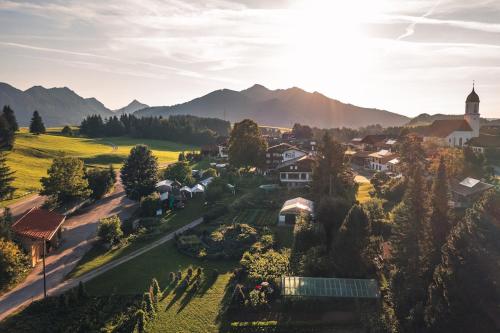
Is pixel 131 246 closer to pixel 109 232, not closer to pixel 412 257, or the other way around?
pixel 109 232

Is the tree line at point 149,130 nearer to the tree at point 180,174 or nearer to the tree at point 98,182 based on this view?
the tree at point 180,174

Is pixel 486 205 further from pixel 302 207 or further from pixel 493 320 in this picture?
pixel 302 207

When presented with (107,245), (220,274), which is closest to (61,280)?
(107,245)

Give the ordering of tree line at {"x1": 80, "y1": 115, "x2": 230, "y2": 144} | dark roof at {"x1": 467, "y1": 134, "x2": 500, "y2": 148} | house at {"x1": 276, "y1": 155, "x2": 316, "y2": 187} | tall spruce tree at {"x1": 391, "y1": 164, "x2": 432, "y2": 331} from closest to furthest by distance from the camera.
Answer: tall spruce tree at {"x1": 391, "y1": 164, "x2": 432, "y2": 331}, house at {"x1": 276, "y1": 155, "x2": 316, "y2": 187}, dark roof at {"x1": 467, "y1": 134, "x2": 500, "y2": 148}, tree line at {"x1": 80, "y1": 115, "x2": 230, "y2": 144}

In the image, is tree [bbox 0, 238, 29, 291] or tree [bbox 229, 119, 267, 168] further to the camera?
tree [bbox 229, 119, 267, 168]

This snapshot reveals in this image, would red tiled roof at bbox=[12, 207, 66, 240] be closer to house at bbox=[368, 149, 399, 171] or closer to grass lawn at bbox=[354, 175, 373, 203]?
grass lawn at bbox=[354, 175, 373, 203]

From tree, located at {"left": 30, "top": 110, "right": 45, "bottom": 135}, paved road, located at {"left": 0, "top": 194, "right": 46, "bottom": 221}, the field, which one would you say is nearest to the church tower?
the field
